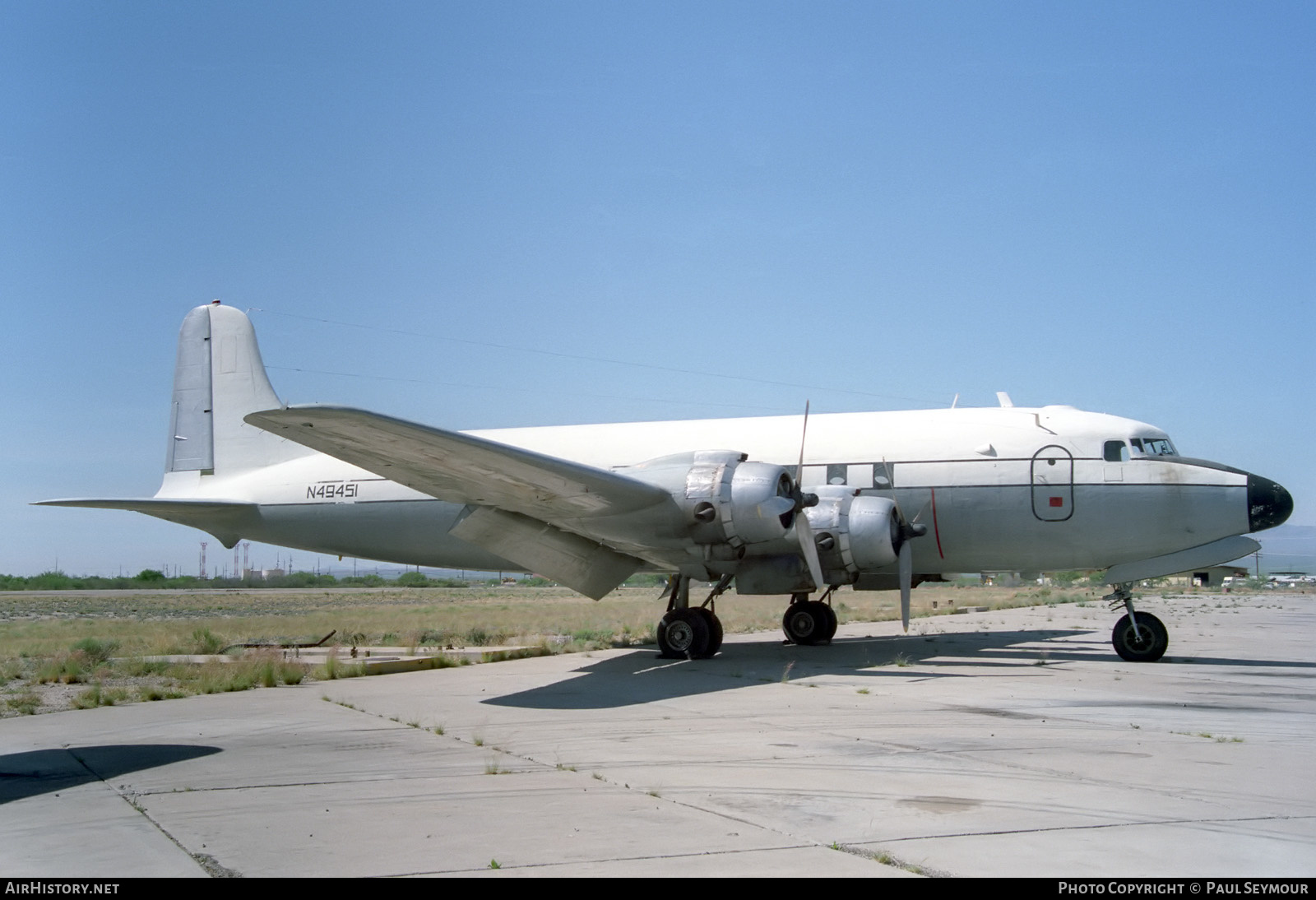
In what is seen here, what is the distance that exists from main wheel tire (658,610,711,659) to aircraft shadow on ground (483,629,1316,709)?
131 millimetres

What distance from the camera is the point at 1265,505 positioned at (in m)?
14.3

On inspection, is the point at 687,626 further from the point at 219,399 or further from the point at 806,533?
the point at 219,399

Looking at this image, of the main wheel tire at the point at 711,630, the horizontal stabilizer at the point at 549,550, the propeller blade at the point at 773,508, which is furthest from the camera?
the main wheel tire at the point at 711,630

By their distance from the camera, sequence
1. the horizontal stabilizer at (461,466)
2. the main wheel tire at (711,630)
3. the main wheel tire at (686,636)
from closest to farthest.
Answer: the horizontal stabilizer at (461,466), the main wheel tire at (686,636), the main wheel tire at (711,630)

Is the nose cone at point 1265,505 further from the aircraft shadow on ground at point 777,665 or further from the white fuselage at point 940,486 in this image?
Result: the aircraft shadow on ground at point 777,665

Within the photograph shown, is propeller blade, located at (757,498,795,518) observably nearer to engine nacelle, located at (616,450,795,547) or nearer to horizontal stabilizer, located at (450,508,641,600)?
engine nacelle, located at (616,450,795,547)

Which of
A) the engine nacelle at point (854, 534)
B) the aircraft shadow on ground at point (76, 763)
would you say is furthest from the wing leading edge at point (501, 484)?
the aircraft shadow on ground at point (76, 763)

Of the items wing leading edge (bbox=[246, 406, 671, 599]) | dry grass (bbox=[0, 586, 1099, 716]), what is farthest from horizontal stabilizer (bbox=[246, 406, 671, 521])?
dry grass (bbox=[0, 586, 1099, 716])

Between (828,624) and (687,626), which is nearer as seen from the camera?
(687,626)

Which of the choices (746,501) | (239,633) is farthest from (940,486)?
(239,633)

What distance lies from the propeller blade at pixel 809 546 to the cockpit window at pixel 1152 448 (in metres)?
5.42

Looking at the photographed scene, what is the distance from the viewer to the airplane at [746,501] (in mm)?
13227

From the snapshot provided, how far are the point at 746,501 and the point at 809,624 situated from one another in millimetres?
5169
